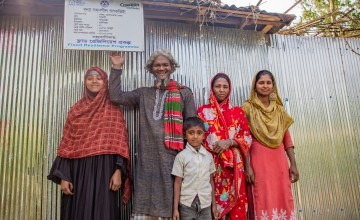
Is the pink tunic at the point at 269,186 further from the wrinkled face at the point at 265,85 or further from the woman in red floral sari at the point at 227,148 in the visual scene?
the wrinkled face at the point at 265,85

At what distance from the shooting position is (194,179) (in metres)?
2.78

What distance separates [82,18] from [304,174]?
345 cm

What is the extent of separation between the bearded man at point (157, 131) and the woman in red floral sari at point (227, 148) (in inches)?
10.9

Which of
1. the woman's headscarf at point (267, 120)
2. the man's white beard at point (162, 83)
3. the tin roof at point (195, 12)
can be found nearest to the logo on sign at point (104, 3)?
the tin roof at point (195, 12)

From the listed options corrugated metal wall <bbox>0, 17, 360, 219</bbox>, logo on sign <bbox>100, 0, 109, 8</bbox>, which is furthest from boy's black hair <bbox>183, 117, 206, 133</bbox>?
logo on sign <bbox>100, 0, 109, 8</bbox>

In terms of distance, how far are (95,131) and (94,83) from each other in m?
0.55

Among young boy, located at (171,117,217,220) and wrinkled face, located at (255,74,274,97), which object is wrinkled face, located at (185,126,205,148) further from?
wrinkled face, located at (255,74,274,97)

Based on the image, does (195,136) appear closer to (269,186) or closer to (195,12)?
(269,186)

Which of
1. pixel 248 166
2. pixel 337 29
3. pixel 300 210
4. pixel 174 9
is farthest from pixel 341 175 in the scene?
pixel 174 9

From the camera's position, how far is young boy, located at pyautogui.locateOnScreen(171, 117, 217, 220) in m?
2.73

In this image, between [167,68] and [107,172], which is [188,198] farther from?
[167,68]

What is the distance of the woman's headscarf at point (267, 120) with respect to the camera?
3.29m

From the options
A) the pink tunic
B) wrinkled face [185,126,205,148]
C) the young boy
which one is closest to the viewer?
the young boy

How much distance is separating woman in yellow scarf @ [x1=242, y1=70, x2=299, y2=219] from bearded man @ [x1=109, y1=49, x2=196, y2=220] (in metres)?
0.77
